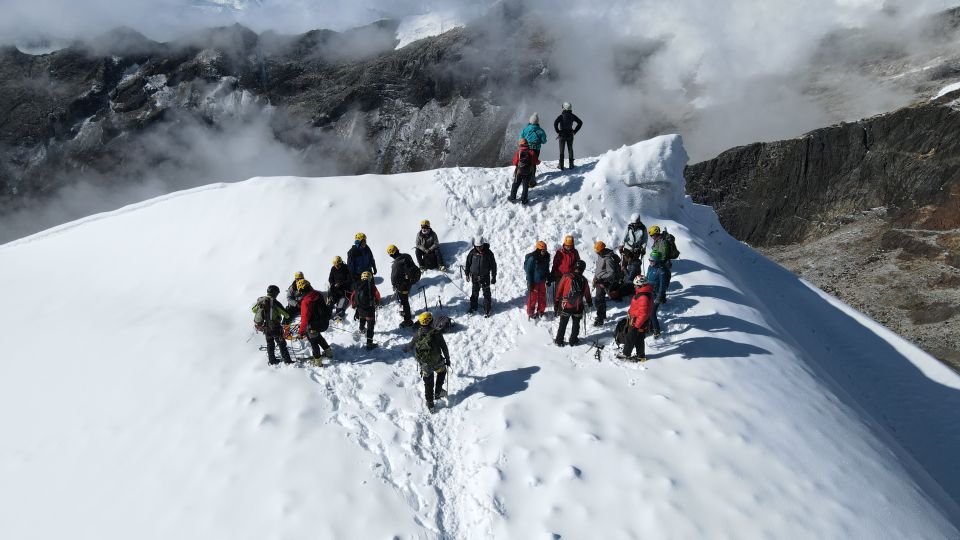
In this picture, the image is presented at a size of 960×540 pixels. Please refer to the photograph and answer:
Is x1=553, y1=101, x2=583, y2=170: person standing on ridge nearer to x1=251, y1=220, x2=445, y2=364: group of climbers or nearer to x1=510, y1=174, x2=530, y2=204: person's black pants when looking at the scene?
x1=510, y1=174, x2=530, y2=204: person's black pants

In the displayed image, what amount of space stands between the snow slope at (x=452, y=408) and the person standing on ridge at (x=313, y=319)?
514mm

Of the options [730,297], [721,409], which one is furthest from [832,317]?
[721,409]

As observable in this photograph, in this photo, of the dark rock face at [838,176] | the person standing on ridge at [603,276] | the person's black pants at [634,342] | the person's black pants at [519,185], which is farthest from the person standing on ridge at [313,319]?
the dark rock face at [838,176]

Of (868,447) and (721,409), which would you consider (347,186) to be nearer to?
(721,409)

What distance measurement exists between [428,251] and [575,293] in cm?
542

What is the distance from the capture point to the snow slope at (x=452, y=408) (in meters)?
9.55

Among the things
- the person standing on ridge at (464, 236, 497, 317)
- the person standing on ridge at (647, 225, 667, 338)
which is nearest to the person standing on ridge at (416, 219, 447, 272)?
the person standing on ridge at (464, 236, 497, 317)

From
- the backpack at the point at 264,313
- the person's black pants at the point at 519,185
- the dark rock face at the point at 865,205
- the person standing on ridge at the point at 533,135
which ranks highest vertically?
the person standing on ridge at the point at 533,135

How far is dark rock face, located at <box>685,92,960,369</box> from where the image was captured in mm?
70875

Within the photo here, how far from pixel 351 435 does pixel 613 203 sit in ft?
37.5

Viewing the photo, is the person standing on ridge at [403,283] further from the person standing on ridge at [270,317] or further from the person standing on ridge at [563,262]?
the person standing on ridge at [563,262]

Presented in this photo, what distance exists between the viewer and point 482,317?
582 inches

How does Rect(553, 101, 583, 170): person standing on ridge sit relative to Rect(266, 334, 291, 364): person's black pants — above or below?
above

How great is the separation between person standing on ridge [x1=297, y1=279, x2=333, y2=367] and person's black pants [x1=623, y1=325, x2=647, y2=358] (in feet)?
22.0
